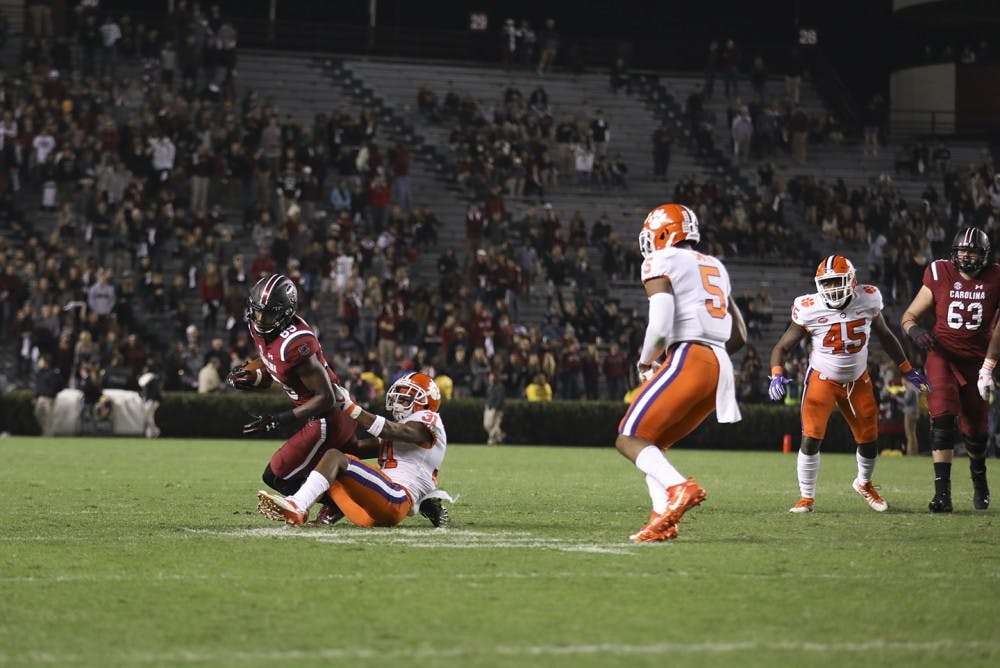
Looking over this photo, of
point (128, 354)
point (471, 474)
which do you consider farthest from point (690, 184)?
point (471, 474)

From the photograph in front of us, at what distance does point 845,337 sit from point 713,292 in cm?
347

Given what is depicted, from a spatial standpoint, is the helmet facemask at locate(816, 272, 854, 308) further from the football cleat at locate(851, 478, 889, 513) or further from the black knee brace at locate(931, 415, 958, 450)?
the football cleat at locate(851, 478, 889, 513)

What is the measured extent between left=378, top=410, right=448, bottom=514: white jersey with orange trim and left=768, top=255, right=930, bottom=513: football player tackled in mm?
3196

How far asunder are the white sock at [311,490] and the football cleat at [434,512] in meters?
0.87

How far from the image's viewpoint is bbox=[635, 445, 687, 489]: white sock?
9242 millimetres

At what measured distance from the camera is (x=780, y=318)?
3606cm

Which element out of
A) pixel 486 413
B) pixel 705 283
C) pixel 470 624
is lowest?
pixel 486 413

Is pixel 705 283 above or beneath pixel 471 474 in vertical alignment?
above

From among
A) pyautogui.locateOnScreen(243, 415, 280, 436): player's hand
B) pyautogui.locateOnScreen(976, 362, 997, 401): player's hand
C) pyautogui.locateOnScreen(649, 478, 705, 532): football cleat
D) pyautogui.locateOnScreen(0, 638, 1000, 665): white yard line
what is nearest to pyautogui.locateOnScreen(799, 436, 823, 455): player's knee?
pyautogui.locateOnScreen(976, 362, 997, 401): player's hand

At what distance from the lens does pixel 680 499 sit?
9.20 m

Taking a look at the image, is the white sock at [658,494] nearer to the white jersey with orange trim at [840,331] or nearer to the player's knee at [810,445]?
the player's knee at [810,445]

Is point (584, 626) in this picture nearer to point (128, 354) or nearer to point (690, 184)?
point (128, 354)

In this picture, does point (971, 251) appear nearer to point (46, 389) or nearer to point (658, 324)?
point (658, 324)

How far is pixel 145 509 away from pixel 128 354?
16.9m
